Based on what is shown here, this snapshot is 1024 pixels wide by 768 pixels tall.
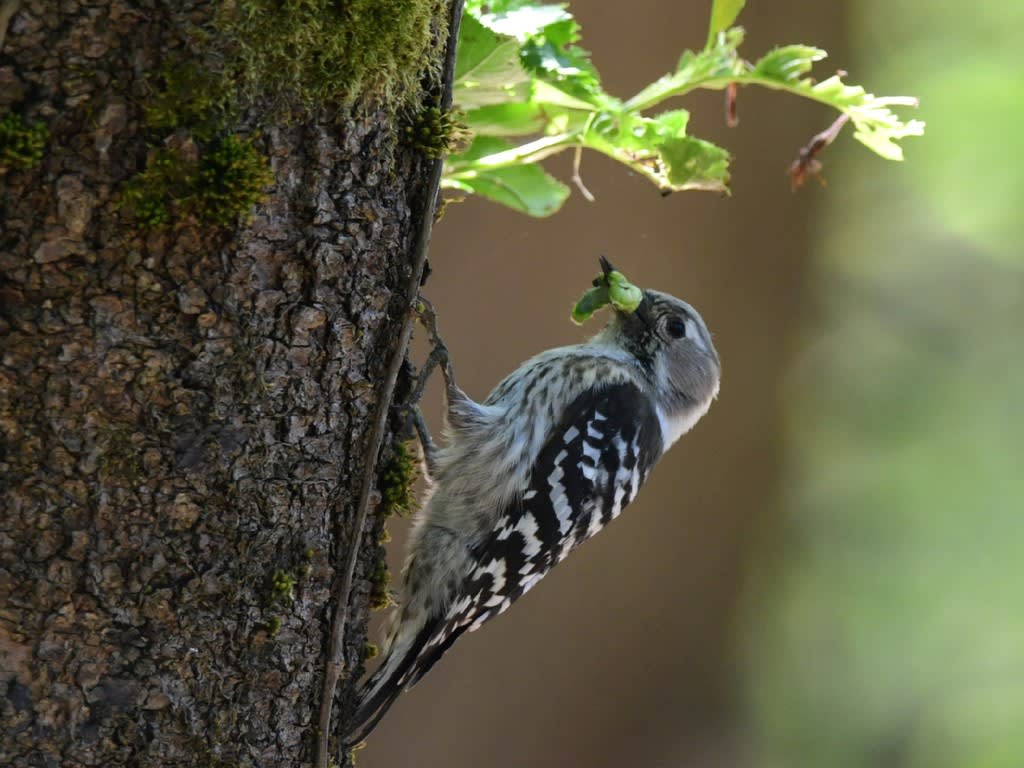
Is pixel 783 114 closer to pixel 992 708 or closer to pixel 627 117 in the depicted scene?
pixel 627 117

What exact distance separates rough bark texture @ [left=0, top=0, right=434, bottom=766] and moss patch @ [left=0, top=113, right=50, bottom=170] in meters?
0.02

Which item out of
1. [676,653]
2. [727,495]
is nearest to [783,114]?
[727,495]

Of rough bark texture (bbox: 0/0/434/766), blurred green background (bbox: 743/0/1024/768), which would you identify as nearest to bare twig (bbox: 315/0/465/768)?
rough bark texture (bbox: 0/0/434/766)

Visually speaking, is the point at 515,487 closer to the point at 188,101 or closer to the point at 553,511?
the point at 553,511

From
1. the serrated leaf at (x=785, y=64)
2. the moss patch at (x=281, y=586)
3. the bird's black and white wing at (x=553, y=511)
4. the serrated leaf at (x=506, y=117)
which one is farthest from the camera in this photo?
the bird's black and white wing at (x=553, y=511)

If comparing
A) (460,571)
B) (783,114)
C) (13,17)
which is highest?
(13,17)

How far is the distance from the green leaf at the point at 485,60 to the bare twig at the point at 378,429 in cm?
7

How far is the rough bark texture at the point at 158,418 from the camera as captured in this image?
1662 millimetres

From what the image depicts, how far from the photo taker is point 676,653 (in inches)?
209

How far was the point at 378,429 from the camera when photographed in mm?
2049

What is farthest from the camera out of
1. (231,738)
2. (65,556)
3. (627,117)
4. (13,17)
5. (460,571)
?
(460,571)

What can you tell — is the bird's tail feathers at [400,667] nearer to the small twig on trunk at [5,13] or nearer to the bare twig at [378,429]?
the bare twig at [378,429]

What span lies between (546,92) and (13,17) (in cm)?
117

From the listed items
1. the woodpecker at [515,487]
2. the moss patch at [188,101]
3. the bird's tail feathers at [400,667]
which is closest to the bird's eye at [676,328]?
the woodpecker at [515,487]
